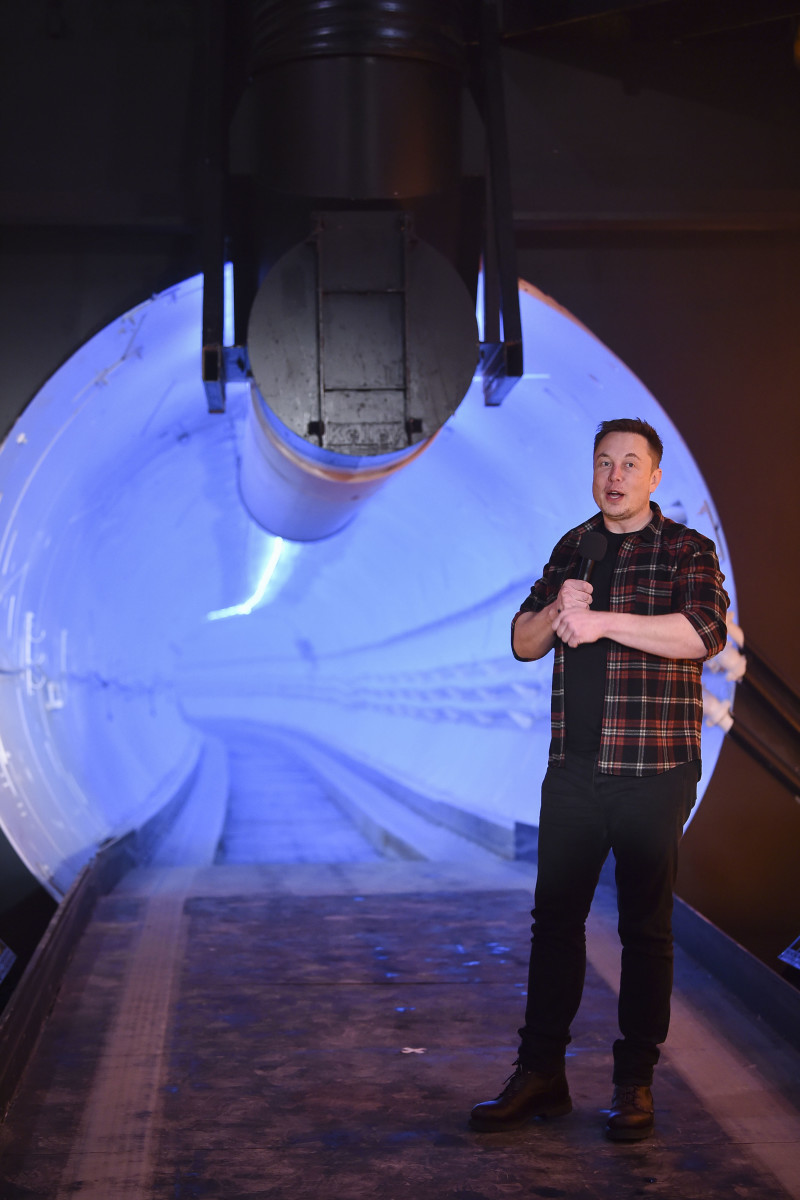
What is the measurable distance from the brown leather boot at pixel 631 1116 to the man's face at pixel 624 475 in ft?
4.63

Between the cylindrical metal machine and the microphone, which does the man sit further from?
the cylindrical metal machine

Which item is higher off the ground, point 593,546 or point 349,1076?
point 593,546

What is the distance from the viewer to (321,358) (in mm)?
4223

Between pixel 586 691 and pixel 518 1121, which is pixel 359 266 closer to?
pixel 586 691

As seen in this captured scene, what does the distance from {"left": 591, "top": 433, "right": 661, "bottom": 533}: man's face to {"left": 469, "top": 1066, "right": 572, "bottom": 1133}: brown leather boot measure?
4.63 feet

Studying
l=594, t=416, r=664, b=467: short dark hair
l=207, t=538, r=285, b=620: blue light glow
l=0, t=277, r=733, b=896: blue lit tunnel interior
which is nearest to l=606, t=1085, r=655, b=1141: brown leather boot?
l=594, t=416, r=664, b=467: short dark hair

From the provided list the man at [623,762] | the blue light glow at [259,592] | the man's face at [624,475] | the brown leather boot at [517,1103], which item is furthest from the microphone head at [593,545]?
the blue light glow at [259,592]

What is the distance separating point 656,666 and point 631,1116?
1.09m

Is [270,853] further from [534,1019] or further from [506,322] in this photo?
[534,1019]

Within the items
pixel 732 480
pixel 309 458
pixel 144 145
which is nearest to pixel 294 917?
pixel 309 458

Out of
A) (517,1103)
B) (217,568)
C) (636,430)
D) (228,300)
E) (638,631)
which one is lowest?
(517,1103)

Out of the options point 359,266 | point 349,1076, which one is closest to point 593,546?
point 349,1076

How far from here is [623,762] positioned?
2.80 metres

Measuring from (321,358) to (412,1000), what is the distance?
227 centimetres
